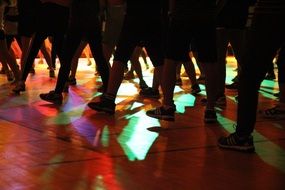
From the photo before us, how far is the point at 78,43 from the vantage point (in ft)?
19.1

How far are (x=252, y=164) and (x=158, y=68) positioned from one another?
2653mm

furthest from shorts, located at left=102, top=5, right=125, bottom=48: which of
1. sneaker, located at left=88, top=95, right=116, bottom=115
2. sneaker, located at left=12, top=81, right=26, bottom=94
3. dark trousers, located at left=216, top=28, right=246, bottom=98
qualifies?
sneaker, located at left=88, top=95, right=116, bottom=115

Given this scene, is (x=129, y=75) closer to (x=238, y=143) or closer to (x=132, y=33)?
(x=132, y=33)

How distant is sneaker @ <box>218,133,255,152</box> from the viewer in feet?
12.6

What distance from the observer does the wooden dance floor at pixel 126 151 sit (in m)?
3.10

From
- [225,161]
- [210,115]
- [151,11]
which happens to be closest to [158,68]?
[151,11]

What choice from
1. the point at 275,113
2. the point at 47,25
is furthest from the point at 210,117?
the point at 47,25

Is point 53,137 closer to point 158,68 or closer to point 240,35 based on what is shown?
point 158,68

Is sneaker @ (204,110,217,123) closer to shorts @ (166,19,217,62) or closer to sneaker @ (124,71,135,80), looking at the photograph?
shorts @ (166,19,217,62)

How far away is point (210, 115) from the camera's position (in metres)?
4.92

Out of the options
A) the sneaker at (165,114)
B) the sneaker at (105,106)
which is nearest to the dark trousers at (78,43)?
the sneaker at (105,106)

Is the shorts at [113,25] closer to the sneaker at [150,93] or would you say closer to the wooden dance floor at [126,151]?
the sneaker at [150,93]

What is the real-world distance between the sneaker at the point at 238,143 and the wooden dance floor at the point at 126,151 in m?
0.06

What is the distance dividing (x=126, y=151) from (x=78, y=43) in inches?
89.9
